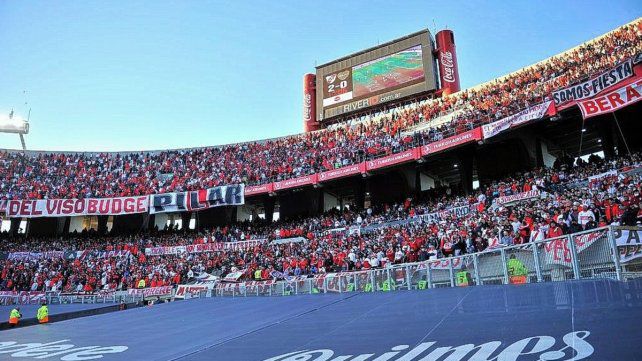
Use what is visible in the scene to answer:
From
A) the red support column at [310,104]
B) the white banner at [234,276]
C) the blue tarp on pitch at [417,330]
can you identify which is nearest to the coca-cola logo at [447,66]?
the red support column at [310,104]

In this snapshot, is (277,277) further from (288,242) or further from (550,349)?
(550,349)

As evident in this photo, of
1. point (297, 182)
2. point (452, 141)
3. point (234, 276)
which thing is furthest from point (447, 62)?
point (234, 276)

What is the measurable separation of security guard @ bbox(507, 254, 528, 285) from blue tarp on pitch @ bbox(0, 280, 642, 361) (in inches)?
45.5

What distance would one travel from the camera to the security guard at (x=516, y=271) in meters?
9.48


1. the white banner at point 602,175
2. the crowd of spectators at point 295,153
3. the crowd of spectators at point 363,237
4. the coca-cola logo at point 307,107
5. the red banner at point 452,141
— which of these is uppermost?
the coca-cola logo at point 307,107

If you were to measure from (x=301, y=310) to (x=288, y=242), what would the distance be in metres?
20.6

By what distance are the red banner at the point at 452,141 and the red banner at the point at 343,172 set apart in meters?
4.72

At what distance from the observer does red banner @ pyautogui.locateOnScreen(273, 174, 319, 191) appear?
3259 centimetres

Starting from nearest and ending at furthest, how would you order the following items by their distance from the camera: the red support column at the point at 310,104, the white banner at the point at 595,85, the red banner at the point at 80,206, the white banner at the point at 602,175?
the white banner at the point at 595,85, the white banner at the point at 602,175, the red banner at the point at 80,206, the red support column at the point at 310,104

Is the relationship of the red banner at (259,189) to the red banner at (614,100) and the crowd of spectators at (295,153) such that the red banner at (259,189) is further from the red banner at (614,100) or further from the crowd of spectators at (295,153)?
the red banner at (614,100)

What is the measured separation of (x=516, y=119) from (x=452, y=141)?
13.3ft

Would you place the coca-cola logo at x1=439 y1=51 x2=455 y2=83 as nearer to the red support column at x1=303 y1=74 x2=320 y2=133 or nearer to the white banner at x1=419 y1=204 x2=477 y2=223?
the red support column at x1=303 y1=74 x2=320 y2=133

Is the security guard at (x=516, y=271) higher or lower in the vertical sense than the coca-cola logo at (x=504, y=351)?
higher

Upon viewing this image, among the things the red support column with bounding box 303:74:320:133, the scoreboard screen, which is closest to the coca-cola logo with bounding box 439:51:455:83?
the scoreboard screen
